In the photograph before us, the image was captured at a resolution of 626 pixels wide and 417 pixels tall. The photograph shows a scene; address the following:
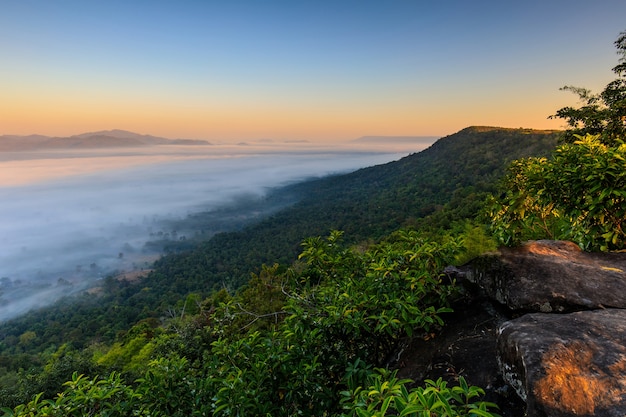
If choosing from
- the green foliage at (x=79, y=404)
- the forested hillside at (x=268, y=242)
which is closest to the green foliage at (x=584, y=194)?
the green foliage at (x=79, y=404)

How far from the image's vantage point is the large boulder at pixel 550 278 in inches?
153

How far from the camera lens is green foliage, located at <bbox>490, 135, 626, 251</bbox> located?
4168 mm

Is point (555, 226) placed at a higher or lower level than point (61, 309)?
higher

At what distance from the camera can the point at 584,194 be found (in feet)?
15.1

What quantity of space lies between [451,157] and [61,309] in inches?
5653

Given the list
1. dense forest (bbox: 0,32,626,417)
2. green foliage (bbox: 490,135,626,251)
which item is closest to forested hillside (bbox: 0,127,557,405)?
green foliage (bbox: 490,135,626,251)

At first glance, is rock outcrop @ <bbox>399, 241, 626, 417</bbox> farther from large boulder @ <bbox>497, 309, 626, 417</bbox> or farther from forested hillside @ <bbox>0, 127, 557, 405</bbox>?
forested hillside @ <bbox>0, 127, 557, 405</bbox>

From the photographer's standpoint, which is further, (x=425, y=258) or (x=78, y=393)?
(x=425, y=258)

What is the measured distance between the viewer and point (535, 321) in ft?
10.6

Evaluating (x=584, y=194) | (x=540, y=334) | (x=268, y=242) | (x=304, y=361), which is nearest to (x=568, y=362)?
(x=540, y=334)

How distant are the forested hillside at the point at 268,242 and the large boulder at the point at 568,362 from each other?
36.7 meters

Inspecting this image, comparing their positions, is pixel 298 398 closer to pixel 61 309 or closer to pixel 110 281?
pixel 61 309

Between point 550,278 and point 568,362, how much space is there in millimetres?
2111

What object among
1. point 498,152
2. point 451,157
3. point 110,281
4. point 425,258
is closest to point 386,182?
point 451,157
